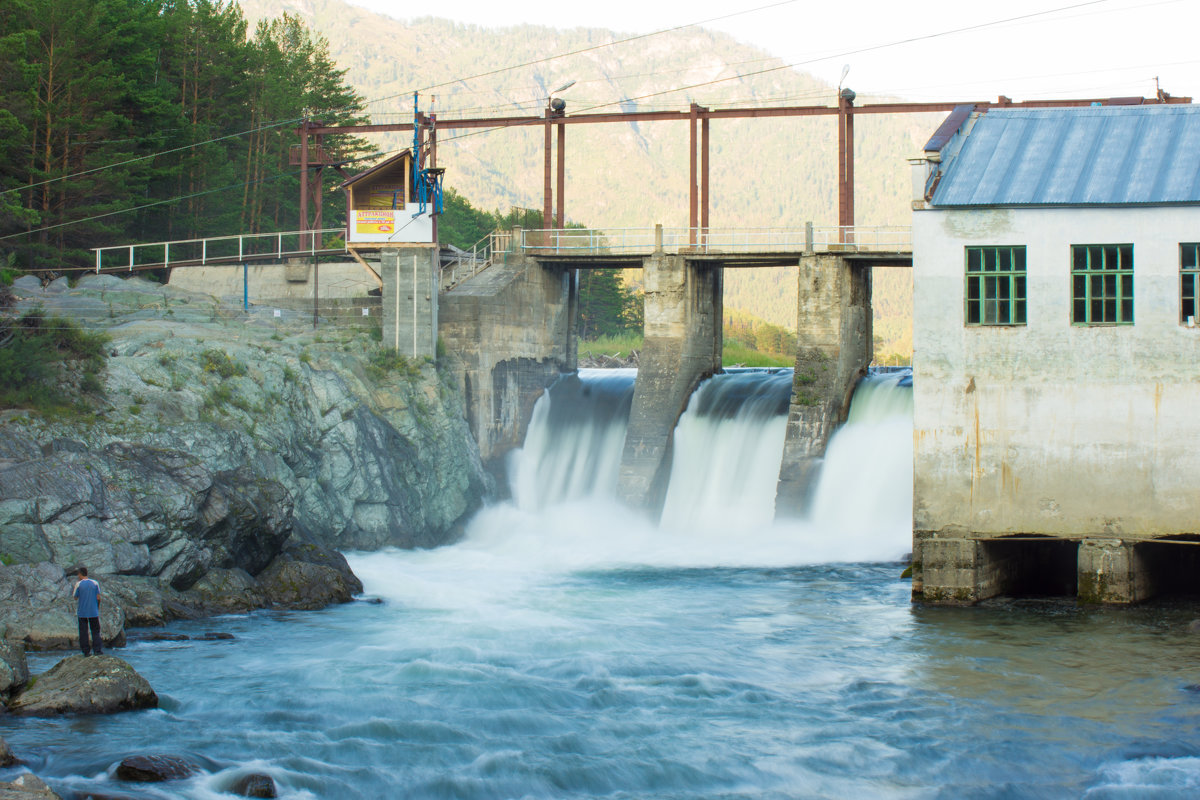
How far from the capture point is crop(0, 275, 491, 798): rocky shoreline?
2305 centimetres

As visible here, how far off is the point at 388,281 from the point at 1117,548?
23.6 m

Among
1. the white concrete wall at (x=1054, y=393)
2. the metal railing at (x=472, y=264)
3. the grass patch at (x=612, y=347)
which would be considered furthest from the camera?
the grass patch at (x=612, y=347)

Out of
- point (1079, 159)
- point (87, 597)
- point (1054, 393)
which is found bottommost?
point (87, 597)

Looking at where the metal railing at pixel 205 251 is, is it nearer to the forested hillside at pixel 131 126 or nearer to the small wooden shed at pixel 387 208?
the forested hillside at pixel 131 126

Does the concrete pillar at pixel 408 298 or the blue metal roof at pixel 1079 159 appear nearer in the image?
the blue metal roof at pixel 1079 159

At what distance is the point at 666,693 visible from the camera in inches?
742

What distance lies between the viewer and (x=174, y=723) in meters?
16.8

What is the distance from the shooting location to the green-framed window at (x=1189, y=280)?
74.6ft

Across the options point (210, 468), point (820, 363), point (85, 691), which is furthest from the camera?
point (820, 363)

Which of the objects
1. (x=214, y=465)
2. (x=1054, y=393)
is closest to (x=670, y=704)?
(x=1054, y=393)

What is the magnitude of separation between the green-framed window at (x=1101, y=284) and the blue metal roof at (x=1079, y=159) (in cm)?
101

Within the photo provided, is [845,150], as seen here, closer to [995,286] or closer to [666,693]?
[995,286]

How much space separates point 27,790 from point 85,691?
4698 millimetres

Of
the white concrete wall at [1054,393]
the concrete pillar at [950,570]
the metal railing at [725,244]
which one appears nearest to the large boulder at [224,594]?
the concrete pillar at [950,570]
